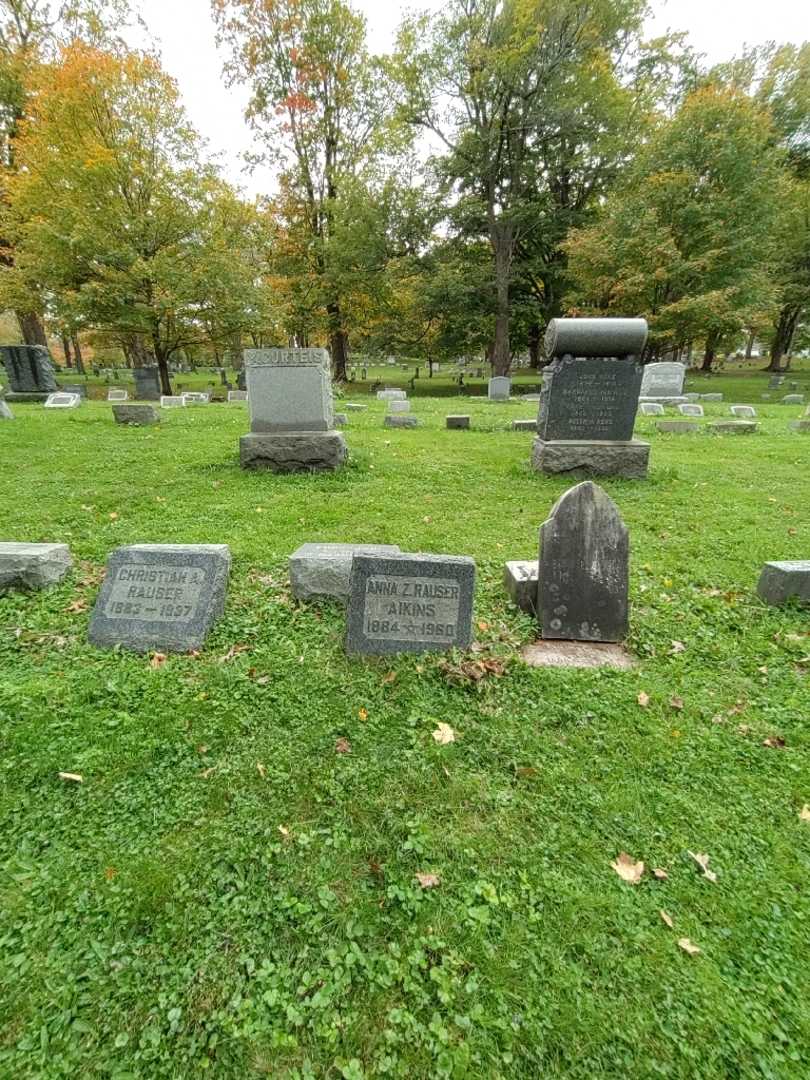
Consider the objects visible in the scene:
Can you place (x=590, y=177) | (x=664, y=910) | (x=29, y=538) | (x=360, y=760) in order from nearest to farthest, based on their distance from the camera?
1. (x=664, y=910)
2. (x=360, y=760)
3. (x=29, y=538)
4. (x=590, y=177)

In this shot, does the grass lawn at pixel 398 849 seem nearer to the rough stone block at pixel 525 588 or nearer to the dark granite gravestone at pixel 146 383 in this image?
the rough stone block at pixel 525 588

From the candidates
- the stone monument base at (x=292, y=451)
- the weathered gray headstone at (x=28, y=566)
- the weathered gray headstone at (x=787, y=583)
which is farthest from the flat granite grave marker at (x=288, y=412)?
the weathered gray headstone at (x=787, y=583)

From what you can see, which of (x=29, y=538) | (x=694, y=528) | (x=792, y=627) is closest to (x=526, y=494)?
(x=694, y=528)

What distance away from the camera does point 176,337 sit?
19109mm

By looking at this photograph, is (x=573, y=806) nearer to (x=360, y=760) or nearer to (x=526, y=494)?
(x=360, y=760)

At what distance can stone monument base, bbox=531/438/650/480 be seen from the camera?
6957mm

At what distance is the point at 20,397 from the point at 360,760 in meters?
19.1

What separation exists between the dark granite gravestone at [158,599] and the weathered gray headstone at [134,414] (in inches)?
354

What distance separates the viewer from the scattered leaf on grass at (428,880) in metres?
1.86

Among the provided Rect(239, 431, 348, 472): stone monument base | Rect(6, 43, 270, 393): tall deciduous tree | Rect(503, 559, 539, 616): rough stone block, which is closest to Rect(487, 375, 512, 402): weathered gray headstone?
Rect(6, 43, 270, 393): tall deciduous tree

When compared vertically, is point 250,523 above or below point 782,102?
below

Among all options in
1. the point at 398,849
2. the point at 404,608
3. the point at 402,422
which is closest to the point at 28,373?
the point at 402,422

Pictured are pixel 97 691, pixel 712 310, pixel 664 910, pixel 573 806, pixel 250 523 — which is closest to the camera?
pixel 664 910

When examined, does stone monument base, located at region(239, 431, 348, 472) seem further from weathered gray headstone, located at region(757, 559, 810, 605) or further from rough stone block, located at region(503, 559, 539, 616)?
weathered gray headstone, located at region(757, 559, 810, 605)
